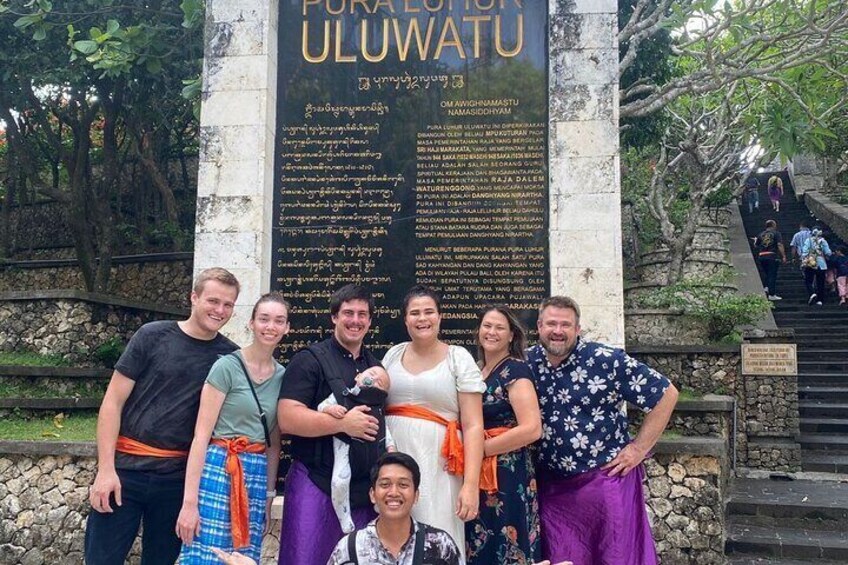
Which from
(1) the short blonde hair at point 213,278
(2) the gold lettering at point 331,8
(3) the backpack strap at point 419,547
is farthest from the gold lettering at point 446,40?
(3) the backpack strap at point 419,547

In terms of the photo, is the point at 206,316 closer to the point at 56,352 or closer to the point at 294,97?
the point at 294,97

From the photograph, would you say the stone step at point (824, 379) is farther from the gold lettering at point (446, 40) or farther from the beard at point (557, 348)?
the beard at point (557, 348)

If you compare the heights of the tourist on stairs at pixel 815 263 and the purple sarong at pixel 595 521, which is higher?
the tourist on stairs at pixel 815 263

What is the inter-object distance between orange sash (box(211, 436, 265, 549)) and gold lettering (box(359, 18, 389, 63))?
3.52 metres

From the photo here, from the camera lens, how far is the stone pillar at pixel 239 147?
5.32 m

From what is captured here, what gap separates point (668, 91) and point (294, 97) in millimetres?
5439

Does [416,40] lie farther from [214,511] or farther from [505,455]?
[214,511]

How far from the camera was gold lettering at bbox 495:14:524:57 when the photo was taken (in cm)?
541

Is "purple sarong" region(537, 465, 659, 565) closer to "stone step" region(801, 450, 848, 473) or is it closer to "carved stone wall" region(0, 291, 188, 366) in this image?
"stone step" region(801, 450, 848, 473)

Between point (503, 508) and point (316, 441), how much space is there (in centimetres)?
98

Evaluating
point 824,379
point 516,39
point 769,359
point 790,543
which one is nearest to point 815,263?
point 824,379

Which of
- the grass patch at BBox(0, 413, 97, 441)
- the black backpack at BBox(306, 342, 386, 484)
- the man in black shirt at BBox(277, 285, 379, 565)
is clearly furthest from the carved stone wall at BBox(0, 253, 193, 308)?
the black backpack at BBox(306, 342, 386, 484)

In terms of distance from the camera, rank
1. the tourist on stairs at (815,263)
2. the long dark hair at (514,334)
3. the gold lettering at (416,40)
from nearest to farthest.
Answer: the long dark hair at (514,334)
the gold lettering at (416,40)
the tourist on stairs at (815,263)

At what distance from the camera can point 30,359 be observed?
8664mm
